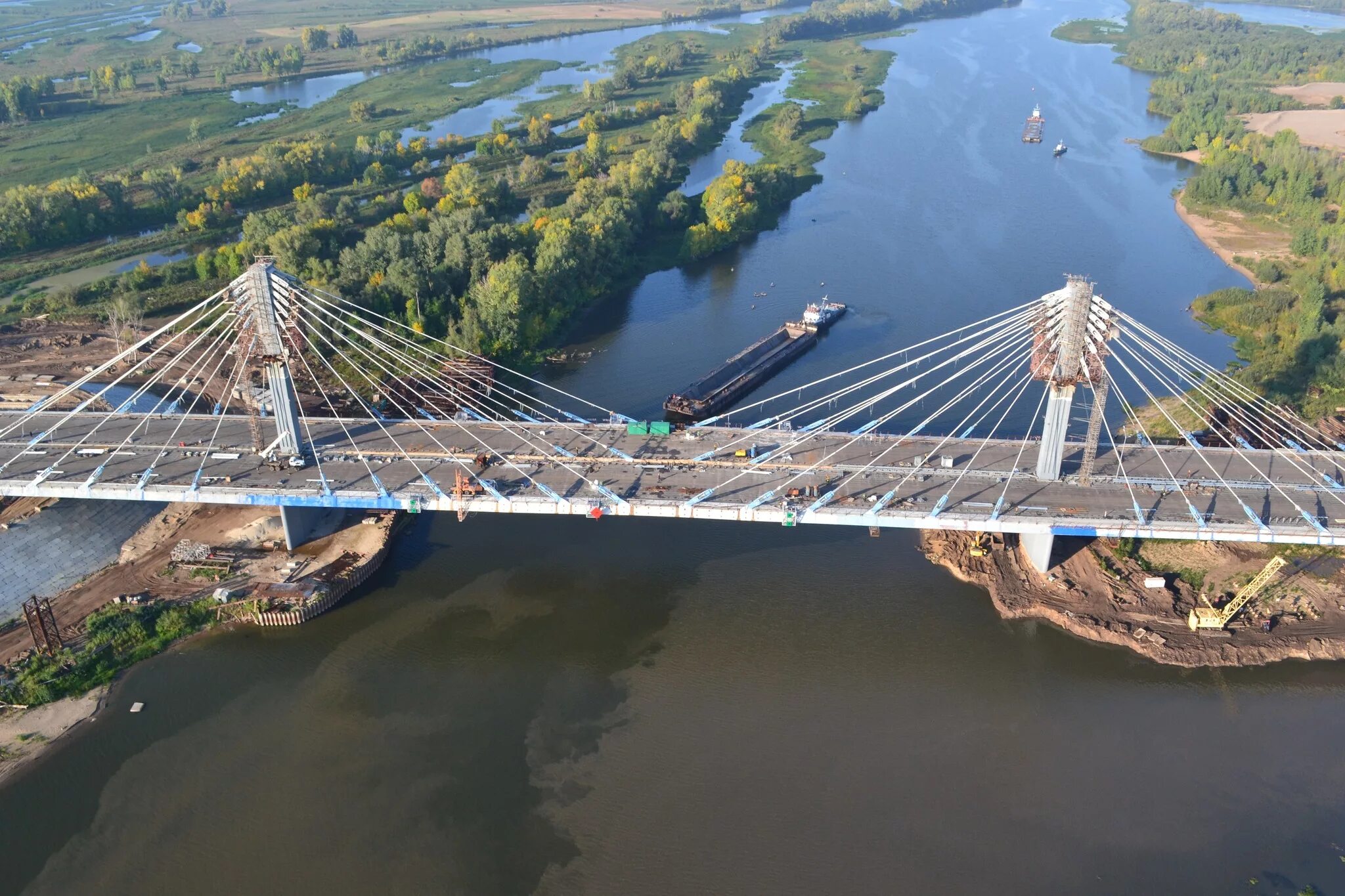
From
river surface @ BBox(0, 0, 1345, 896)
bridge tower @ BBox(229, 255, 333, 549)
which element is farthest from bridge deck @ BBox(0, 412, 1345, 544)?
river surface @ BBox(0, 0, 1345, 896)

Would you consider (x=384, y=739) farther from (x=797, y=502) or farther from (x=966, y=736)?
(x=966, y=736)

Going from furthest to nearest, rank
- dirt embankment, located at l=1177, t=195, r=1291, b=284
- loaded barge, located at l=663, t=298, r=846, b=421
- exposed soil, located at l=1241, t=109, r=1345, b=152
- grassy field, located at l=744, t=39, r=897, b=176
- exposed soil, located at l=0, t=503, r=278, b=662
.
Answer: exposed soil, located at l=1241, t=109, r=1345, b=152 → grassy field, located at l=744, t=39, r=897, b=176 → dirt embankment, located at l=1177, t=195, r=1291, b=284 → loaded barge, located at l=663, t=298, r=846, b=421 → exposed soil, located at l=0, t=503, r=278, b=662

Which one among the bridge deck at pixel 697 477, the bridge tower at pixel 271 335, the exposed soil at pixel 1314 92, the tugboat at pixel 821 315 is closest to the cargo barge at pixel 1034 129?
the exposed soil at pixel 1314 92

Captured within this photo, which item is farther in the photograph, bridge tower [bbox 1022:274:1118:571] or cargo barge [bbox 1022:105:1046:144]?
cargo barge [bbox 1022:105:1046:144]

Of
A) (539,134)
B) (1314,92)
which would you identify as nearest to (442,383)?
(539,134)

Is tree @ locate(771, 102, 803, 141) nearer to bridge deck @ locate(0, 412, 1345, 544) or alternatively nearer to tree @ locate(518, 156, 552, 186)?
tree @ locate(518, 156, 552, 186)

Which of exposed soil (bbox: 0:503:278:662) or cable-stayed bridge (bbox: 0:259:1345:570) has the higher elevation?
cable-stayed bridge (bbox: 0:259:1345:570)
